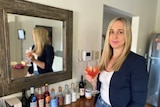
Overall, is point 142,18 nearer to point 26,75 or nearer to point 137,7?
point 137,7

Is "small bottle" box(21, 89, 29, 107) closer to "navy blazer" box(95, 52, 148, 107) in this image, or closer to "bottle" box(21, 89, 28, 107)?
"bottle" box(21, 89, 28, 107)

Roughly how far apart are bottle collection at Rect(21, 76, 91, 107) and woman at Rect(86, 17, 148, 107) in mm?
378

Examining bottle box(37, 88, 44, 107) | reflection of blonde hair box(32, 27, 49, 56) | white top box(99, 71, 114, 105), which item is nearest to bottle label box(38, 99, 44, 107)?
bottle box(37, 88, 44, 107)

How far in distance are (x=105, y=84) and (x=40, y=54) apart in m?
0.66

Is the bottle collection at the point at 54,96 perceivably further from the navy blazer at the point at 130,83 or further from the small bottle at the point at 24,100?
the navy blazer at the point at 130,83

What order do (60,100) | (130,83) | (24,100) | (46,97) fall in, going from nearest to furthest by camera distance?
(130,83) < (24,100) < (46,97) < (60,100)

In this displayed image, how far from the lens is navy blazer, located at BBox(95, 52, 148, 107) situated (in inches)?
38.2

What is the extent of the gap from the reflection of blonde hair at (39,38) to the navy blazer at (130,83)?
27.5 inches

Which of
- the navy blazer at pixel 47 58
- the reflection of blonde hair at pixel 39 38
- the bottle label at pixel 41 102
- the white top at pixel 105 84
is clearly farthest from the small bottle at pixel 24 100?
the white top at pixel 105 84

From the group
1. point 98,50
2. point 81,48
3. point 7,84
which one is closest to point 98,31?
point 98,50

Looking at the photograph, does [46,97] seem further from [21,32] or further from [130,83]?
[130,83]

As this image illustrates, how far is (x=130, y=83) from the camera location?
3.34 feet

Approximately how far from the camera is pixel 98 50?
1855 millimetres

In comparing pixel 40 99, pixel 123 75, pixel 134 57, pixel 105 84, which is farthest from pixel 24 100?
pixel 134 57
